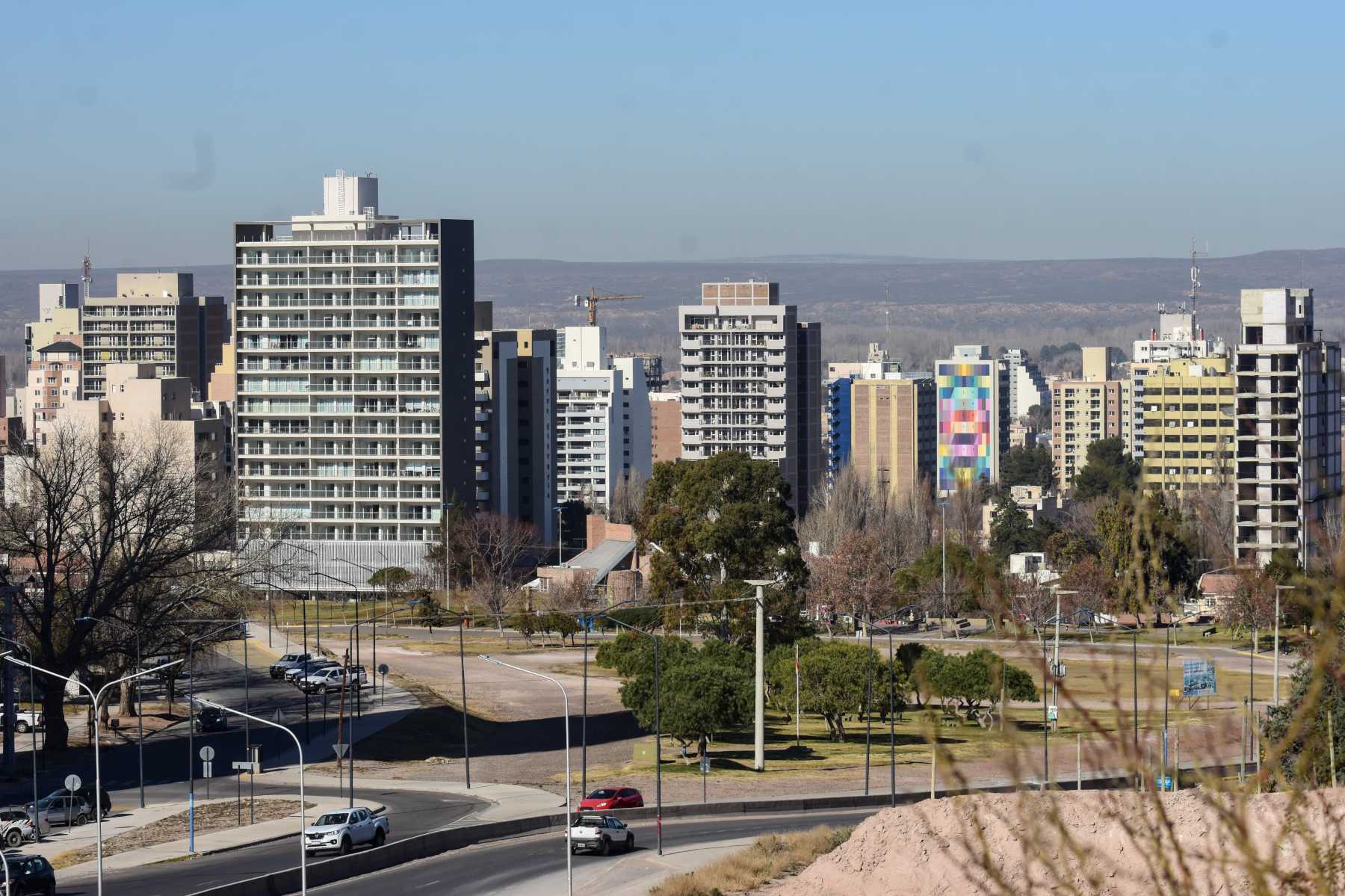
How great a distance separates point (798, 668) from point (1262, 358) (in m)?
53.2

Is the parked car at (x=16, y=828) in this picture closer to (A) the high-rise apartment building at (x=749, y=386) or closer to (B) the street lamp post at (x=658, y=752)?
(B) the street lamp post at (x=658, y=752)

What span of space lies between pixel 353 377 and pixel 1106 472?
7527 centimetres

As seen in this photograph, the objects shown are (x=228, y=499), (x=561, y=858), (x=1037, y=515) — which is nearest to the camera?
(x=561, y=858)

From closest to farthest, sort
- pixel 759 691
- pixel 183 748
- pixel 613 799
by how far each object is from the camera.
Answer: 1. pixel 613 799
2. pixel 759 691
3. pixel 183 748

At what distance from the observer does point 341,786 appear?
57.6m

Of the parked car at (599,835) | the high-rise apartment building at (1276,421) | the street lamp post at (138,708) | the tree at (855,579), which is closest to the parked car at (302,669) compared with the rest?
the street lamp post at (138,708)

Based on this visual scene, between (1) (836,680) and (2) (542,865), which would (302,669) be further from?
(2) (542,865)

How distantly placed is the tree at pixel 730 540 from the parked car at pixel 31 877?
37.9m

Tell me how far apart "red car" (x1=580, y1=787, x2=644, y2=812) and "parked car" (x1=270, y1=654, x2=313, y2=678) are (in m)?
33.1

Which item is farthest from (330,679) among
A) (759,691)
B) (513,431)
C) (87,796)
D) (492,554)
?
(513,431)

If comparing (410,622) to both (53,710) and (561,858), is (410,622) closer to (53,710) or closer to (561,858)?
(53,710)

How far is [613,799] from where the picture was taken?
52.3 meters

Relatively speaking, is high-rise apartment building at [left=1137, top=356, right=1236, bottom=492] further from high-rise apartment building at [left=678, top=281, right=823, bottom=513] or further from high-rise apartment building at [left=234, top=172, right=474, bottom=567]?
high-rise apartment building at [left=234, top=172, right=474, bottom=567]

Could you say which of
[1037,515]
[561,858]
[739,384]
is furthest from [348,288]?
[561,858]
